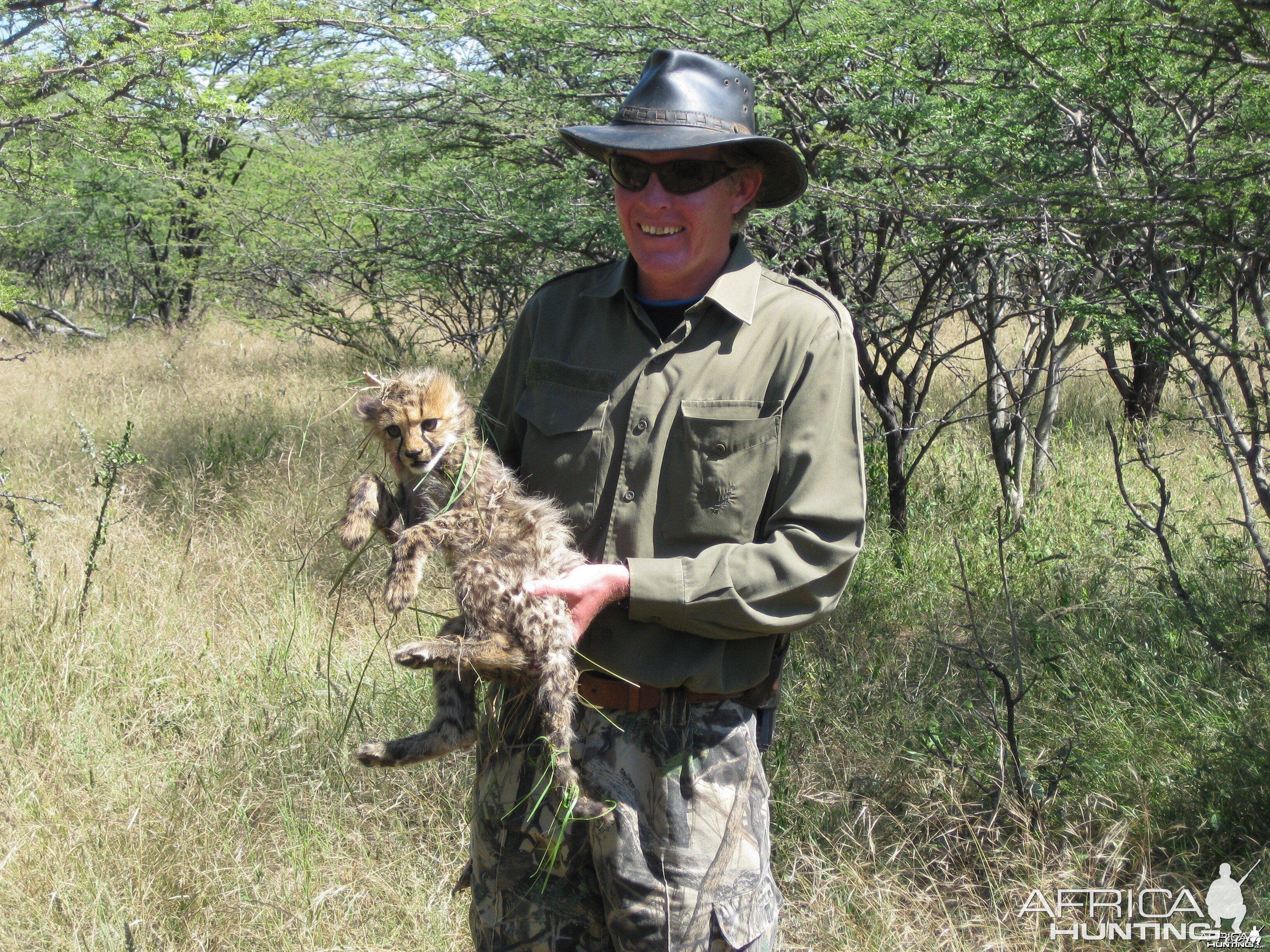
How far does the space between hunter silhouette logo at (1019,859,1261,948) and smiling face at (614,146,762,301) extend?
2345mm

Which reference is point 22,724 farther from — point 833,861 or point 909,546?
point 909,546

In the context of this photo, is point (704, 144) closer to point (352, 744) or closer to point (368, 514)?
point (368, 514)

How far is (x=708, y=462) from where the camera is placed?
2316 mm

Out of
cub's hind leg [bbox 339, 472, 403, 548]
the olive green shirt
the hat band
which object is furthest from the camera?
cub's hind leg [bbox 339, 472, 403, 548]

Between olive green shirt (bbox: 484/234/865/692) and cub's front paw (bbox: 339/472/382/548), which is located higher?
olive green shirt (bbox: 484/234/865/692)

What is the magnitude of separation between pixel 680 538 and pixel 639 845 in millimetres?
705

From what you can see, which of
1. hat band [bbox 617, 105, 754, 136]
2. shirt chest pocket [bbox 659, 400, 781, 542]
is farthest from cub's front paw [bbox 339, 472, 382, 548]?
hat band [bbox 617, 105, 754, 136]

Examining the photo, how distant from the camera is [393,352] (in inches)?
419

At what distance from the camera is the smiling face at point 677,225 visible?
2.36m

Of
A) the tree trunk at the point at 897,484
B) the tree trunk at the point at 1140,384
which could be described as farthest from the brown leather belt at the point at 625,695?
the tree trunk at the point at 1140,384

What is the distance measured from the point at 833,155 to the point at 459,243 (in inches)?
124

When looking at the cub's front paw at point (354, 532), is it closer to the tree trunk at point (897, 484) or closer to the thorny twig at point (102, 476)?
the thorny twig at point (102, 476)

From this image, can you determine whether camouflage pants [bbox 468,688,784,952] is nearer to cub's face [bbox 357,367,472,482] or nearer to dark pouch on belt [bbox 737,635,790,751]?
dark pouch on belt [bbox 737,635,790,751]

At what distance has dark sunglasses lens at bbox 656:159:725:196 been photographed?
235cm
